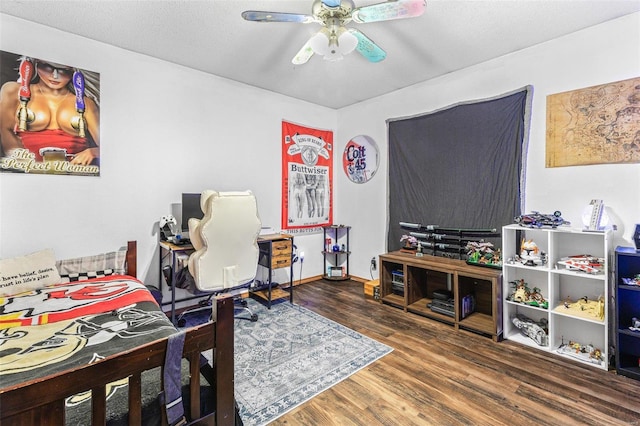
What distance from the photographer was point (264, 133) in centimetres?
391

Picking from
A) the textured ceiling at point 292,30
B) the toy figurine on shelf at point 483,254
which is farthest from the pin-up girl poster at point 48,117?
the toy figurine on shelf at point 483,254

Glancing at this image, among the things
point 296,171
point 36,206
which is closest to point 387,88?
point 296,171

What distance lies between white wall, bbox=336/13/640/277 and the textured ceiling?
120 mm

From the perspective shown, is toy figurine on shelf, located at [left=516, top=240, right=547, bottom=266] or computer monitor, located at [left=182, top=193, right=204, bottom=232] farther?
computer monitor, located at [left=182, top=193, right=204, bottom=232]

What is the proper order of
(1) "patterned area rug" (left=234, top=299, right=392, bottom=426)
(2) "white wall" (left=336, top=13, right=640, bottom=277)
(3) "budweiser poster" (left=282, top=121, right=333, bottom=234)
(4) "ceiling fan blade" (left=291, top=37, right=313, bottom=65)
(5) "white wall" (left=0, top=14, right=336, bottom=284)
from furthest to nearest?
(3) "budweiser poster" (left=282, top=121, right=333, bottom=234)
(5) "white wall" (left=0, top=14, right=336, bottom=284)
(2) "white wall" (left=336, top=13, right=640, bottom=277)
(4) "ceiling fan blade" (left=291, top=37, right=313, bottom=65)
(1) "patterned area rug" (left=234, top=299, right=392, bottom=426)

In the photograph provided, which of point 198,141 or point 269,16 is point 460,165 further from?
point 198,141

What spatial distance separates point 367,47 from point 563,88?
184 cm

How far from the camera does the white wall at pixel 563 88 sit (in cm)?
225

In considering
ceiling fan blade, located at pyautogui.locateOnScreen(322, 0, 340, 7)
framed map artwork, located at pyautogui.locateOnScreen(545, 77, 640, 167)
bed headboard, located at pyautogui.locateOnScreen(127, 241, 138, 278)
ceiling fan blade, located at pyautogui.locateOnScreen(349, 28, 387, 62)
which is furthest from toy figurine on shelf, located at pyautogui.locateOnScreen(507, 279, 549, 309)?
bed headboard, located at pyautogui.locateOnScreen(127, 241, 138, 278)

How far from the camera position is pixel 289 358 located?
2293mm

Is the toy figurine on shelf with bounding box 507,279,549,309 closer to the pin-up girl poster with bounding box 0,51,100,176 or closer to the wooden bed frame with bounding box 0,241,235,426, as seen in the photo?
the wooden bed frame with bounding box 0,241,235,426

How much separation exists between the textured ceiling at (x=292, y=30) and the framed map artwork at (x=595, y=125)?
22.6 inches

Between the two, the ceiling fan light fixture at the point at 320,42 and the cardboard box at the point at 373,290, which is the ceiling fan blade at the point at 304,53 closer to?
the ceiling fan light fixture at the point at 320,42

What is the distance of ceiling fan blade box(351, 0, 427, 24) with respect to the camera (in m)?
1.68
